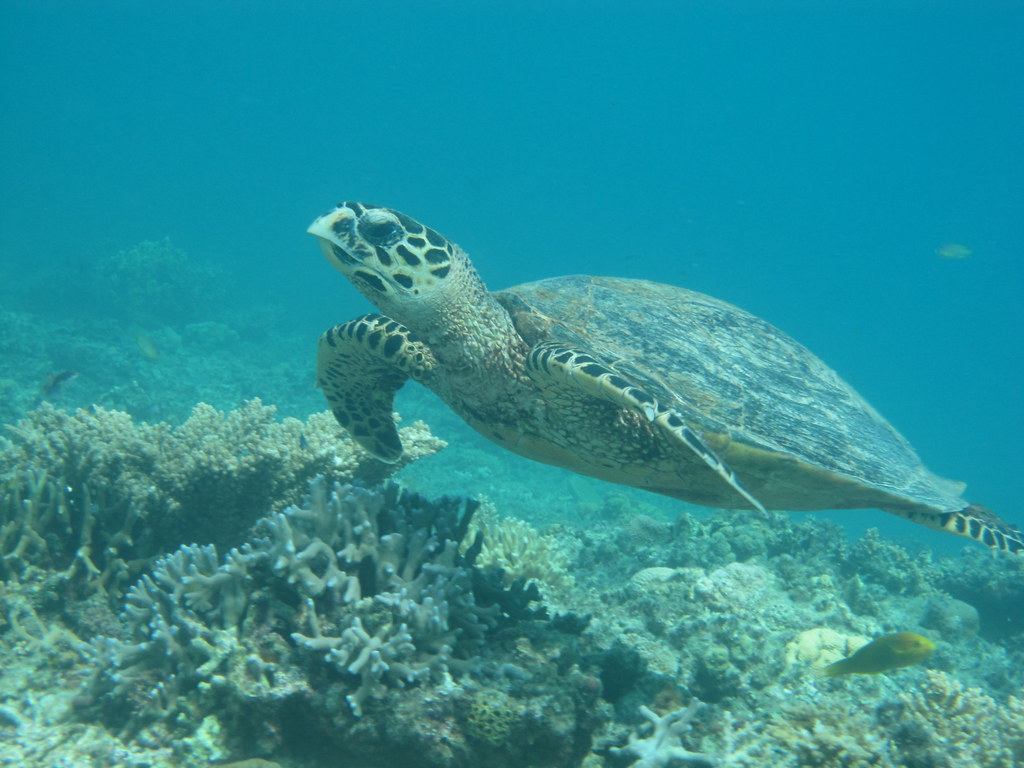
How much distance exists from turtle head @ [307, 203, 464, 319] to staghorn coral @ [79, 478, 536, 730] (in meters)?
1.37

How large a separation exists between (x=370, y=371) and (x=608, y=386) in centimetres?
231

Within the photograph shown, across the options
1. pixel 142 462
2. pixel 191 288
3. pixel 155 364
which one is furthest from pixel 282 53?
pixel 142 462

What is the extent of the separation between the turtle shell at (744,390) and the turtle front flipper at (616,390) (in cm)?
45

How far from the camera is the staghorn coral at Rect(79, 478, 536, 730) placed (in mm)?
2430

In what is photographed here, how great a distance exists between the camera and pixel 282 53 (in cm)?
13625

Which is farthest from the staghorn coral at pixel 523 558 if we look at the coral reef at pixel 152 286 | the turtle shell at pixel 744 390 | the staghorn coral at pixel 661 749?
the coral reef at pixel 152 286

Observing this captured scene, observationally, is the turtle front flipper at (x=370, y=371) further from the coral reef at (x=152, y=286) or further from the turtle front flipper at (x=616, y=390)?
the coral reef at (x=152, y=286)

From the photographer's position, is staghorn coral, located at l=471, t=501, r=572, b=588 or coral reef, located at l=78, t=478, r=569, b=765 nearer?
coral reef, located at l=78, t=478, r=569, b=765

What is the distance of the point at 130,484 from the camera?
152 inches

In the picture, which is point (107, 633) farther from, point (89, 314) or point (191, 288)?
point (191, 288)

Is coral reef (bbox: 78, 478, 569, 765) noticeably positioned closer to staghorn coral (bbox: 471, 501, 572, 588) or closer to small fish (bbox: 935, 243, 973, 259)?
staghorn coral (bbox: 471, 501, 572, 588)

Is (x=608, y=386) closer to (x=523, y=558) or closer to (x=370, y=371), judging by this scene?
(x=370, y=371)

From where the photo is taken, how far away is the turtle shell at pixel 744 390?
3721 mm

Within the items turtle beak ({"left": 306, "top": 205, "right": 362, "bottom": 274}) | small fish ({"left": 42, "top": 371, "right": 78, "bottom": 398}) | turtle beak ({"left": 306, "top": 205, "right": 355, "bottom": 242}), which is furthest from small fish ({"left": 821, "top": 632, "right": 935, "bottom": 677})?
small fish ({"left": 42, "top": 371, "right": 78, "bottom": 398})
